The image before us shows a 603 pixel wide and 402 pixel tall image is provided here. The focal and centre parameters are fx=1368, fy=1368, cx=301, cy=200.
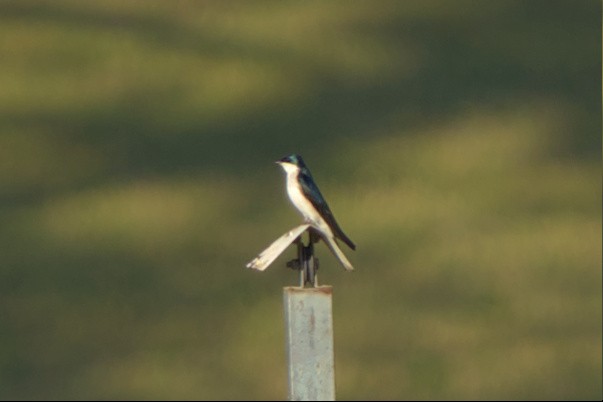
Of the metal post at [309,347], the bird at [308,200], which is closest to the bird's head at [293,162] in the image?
the bird at [308,200]

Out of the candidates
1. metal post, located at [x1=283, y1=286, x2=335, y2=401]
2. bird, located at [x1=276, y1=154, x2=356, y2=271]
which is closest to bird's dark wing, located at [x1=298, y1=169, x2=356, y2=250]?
bird, located at [x1=276, y1=154, x2=356, y2=271]

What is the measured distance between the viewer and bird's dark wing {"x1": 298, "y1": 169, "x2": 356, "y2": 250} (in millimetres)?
4203

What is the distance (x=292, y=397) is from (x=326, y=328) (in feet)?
0.61

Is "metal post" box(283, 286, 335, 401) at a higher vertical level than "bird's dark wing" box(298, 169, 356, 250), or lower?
lower

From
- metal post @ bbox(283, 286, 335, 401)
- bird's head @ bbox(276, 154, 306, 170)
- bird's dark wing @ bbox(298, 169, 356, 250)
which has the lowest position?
metal post @ bbox(283, 286, 335, 401)

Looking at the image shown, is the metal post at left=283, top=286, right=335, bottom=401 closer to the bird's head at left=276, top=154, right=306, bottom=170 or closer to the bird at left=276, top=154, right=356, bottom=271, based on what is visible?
the bird at left=276, top=154, right=356, bottom=271

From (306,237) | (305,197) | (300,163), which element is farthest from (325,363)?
(300,163)

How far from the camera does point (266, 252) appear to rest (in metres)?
3.43

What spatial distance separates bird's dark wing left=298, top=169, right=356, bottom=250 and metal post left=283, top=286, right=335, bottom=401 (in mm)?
776

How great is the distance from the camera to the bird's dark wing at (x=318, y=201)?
4.20 metres

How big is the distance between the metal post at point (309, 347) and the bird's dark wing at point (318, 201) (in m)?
0.78

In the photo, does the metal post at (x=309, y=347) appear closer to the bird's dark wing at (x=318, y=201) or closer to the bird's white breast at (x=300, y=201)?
the bird's dark wing at (x=318, y=201)

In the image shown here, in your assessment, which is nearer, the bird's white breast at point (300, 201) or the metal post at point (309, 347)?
the metal post at point (309, 347)

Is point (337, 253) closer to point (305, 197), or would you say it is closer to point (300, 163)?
point (305, 197)
